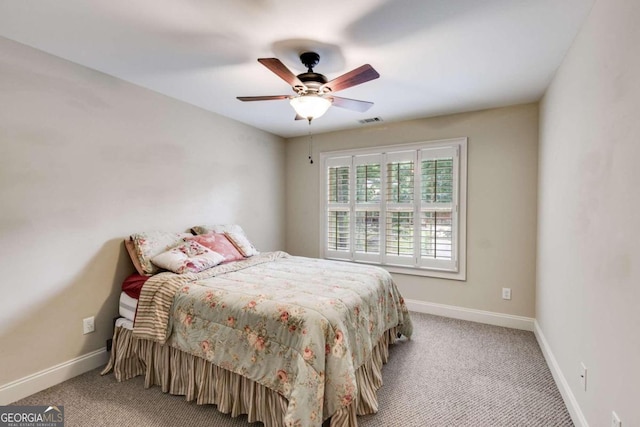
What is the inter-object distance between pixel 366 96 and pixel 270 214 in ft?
7.35

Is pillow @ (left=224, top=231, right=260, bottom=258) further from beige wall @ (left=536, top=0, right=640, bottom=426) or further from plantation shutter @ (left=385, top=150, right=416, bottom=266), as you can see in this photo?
beige wall @ (left=536, top=0, right=640, bottom=426)

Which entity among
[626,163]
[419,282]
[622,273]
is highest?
[626,163]

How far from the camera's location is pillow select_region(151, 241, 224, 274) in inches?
97.7

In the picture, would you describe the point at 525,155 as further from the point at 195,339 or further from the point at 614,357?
the point at 195,339

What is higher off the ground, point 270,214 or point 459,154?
point 459,154

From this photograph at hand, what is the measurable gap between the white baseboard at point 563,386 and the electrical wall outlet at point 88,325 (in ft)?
11.4

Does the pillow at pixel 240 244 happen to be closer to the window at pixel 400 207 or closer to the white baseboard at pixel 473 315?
the window at pixel 400 207

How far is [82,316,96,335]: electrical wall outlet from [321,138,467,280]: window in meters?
2.82

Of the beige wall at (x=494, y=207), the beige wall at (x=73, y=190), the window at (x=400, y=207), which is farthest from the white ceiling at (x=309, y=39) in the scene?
the window at (x=400, y=207)

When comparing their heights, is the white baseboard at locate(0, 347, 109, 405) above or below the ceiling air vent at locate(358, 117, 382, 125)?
below

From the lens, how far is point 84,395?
7.02 ft

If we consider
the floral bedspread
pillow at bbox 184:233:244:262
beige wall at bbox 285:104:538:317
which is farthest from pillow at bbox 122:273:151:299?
beige wall at bbox 285:104:538:317

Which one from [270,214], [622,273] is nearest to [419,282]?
[270,214]

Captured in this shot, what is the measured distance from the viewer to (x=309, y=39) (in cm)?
200
